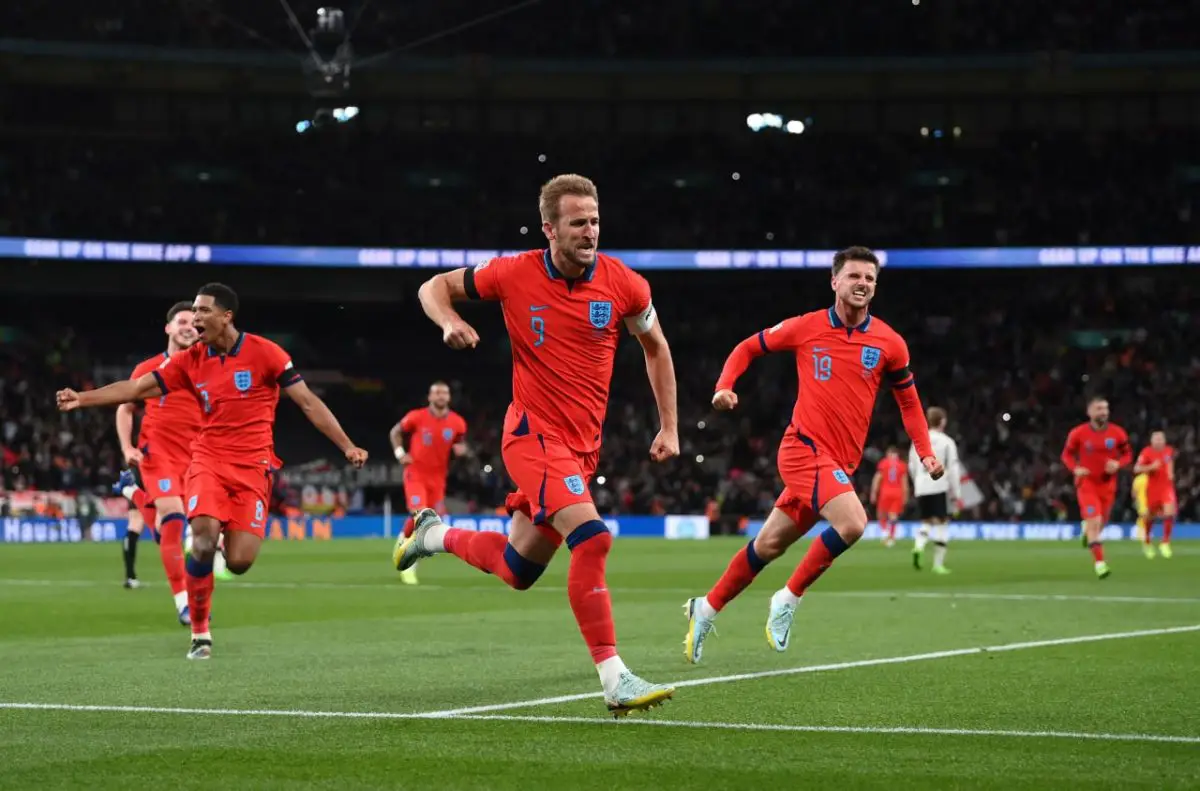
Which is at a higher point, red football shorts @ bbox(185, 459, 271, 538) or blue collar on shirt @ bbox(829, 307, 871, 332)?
blue collar on shirt @ bbox(829, 307, 871, 332)

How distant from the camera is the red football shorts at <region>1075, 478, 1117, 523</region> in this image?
2373 centimetres

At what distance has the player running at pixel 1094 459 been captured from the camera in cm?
2372

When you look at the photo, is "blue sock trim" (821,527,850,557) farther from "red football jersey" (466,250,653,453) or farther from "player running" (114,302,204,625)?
"player running" (114,302,204,625)

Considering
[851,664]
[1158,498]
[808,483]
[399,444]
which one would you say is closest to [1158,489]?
[1158,498]

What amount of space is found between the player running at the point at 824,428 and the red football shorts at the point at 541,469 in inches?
125

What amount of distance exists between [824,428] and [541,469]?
4.48 m

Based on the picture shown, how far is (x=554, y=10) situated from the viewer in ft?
176

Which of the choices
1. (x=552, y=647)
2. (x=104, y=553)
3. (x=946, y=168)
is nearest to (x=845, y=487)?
(x=552, y=647)

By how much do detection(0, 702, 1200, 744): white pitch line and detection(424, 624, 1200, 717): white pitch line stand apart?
0.31 meters

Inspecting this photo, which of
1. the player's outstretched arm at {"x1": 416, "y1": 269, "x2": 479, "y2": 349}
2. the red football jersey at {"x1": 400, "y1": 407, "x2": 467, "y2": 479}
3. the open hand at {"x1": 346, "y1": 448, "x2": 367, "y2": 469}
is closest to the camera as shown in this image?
the player's outstretched arm at {"x1": 416, "y1": 269, "x2": 479, "y2": 349}

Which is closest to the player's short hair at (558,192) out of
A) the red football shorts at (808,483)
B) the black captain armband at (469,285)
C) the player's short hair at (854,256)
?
the black captain armband at (469,285)

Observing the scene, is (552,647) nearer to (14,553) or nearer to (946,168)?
(14,553)

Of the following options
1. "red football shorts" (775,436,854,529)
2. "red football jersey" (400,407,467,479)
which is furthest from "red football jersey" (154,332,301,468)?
"red football jersey" (400,407,467,479)

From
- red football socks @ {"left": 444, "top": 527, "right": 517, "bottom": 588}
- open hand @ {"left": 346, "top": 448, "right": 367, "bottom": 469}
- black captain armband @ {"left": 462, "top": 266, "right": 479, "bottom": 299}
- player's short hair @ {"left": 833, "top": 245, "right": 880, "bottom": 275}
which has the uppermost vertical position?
player's short hair @ {"left": 833, "top": 245, "right": 880, "bottom": 275}
